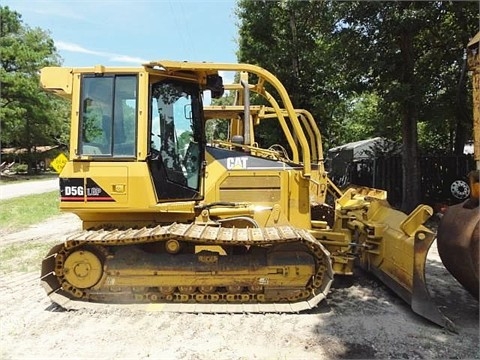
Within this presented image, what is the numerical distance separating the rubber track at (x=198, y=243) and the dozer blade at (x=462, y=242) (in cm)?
123

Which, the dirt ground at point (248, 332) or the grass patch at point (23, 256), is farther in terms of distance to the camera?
the grass patch at point (23, 256)

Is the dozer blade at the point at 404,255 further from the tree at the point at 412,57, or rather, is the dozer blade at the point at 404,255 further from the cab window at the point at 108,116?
the tree at the point at 412,57

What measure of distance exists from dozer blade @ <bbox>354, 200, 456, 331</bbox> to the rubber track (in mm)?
884

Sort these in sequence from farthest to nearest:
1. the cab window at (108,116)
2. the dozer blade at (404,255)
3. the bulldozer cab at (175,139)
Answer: the bulldozer cab at (175,139) → the cab window at (108,116) → the dozer blade at (404,255)

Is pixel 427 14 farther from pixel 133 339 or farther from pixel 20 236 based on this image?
pixel 20 236

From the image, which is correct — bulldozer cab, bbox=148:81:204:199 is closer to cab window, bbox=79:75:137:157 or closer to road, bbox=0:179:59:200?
cab window, bbox=79:75:137:157

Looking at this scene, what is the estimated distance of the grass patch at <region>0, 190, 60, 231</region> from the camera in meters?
12.2

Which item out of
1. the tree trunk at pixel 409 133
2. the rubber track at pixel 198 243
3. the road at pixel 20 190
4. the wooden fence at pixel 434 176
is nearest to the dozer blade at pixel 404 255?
the rubber track at pixel 198 243

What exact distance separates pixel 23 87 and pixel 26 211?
18207mm

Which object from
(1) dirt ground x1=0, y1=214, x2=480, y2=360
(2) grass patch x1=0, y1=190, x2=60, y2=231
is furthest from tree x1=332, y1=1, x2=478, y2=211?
(2) grass patch x1=0, y1=190, x2=60, y2=231

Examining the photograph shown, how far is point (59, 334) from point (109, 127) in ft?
7.39

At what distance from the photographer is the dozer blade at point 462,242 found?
4.38 m

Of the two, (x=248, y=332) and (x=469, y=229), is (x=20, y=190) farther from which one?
(x=469, y=229)

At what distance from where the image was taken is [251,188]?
19.7 feet
